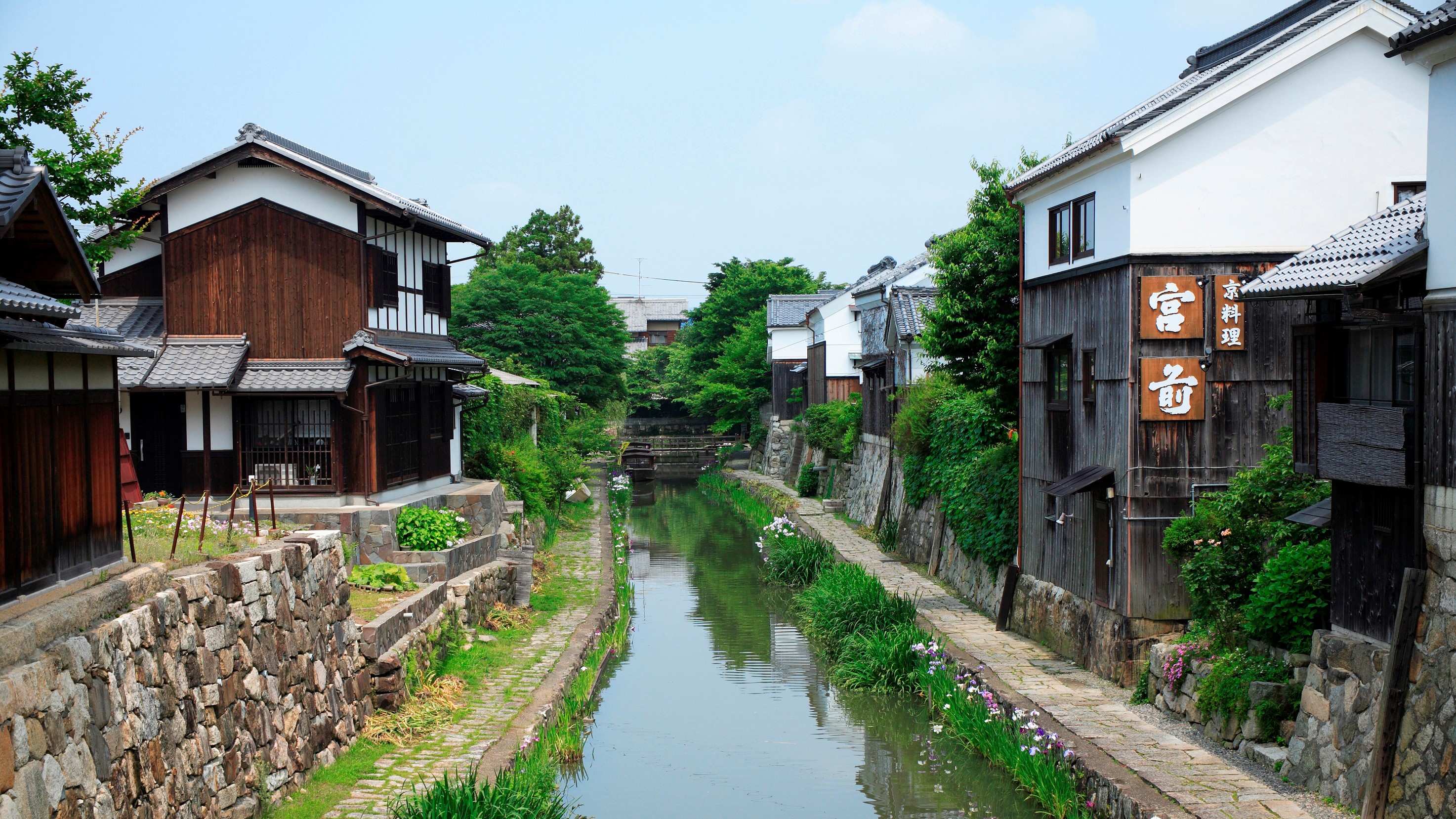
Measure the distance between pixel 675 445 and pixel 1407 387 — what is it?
168ft

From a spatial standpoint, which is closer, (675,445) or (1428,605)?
(1428,605)

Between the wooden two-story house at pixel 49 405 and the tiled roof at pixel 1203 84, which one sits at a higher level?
the tiled roof at pixel 1203 84

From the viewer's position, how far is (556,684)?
13.9m

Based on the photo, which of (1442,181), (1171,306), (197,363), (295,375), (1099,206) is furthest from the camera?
(295,375)

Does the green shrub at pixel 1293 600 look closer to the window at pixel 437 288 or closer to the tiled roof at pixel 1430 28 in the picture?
the tiled roof at pixel 1430 28

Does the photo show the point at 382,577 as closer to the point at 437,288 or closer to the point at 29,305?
the point at 437,288

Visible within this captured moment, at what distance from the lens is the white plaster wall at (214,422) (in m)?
17.5

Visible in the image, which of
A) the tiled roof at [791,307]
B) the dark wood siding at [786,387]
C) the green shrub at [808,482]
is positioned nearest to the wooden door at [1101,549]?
the green shrub at [808,482]

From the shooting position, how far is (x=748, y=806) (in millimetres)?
11633

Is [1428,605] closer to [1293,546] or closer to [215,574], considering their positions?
[1293,546]

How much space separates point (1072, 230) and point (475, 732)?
32.3 ft

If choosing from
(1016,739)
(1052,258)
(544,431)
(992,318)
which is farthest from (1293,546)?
(544,431)

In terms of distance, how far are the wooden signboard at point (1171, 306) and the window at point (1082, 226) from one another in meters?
1.47

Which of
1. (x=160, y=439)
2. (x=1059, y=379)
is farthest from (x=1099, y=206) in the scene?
(x=160, y=439)
